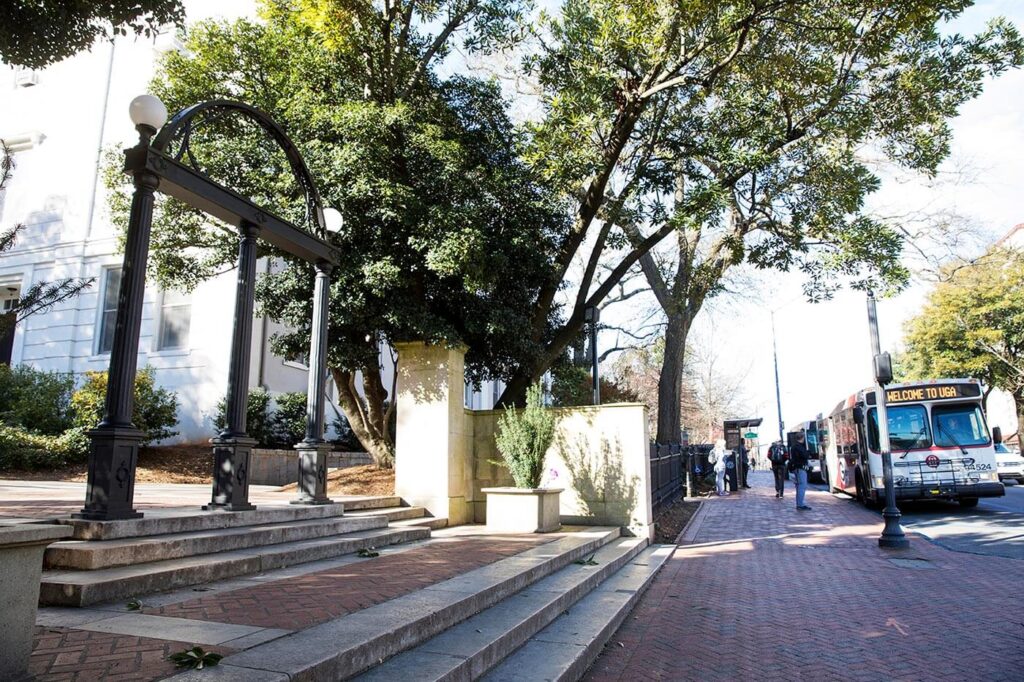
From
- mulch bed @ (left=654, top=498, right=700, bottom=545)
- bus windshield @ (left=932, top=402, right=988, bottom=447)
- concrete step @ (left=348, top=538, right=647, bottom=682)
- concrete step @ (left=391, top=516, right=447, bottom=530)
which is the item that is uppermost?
bus windshield @ (left=932, top=402, right=988, bottom=447)

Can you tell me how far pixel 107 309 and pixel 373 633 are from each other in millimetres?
19925

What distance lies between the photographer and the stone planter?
9.46 meters

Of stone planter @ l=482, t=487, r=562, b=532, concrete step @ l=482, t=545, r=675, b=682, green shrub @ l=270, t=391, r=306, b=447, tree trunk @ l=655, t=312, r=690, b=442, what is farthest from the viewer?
tree trunk @ l=655, t=312, r=690, b=442

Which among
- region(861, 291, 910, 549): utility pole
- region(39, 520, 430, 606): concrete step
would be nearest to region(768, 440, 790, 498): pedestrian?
region(861, 291, 910, 549): utility pole

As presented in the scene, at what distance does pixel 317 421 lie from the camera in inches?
337

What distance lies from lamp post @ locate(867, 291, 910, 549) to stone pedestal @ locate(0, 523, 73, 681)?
428 inches

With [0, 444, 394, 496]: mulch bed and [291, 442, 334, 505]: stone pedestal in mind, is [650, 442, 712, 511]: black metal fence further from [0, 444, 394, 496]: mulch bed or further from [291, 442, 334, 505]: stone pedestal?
[291, 442, 334, 505]: stone pedestal

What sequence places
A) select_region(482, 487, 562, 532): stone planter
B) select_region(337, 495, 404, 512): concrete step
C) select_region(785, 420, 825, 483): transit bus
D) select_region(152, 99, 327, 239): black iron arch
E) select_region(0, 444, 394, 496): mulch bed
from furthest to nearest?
select_region(785, 420, 825, 483): transit bus
select_region(0, 444, 394, 496): mulch bed
select_region(482, 487, 562, 532): stone planter
select_region(337, 495, 404, 512): concrete step
select_region(152, 99, 327, 239): black iron arch

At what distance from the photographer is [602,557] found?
8.27 meters

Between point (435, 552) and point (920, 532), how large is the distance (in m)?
9.86

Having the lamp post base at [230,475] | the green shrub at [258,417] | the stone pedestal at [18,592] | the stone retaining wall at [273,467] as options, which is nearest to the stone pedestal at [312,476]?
the lamp post base at [230,475]

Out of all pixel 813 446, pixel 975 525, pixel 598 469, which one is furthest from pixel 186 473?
pixel 813 446

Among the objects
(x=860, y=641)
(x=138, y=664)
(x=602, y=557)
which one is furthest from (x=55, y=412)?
(x=860, y=641)

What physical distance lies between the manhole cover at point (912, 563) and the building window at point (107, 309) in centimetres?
2060
